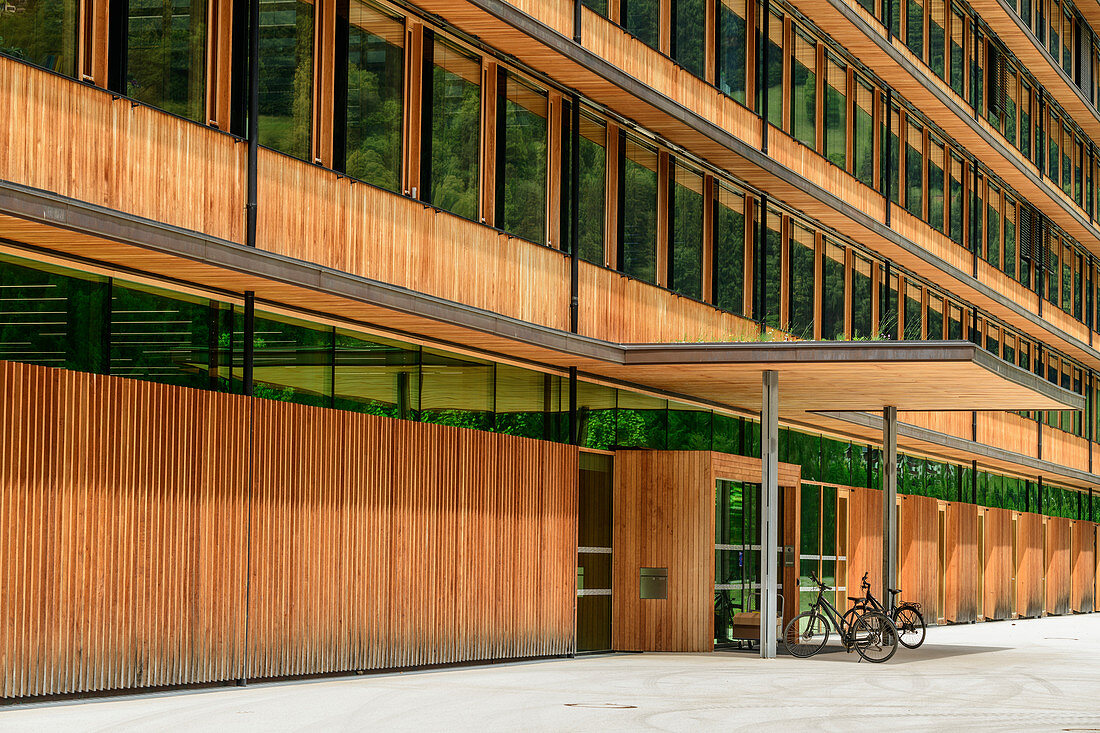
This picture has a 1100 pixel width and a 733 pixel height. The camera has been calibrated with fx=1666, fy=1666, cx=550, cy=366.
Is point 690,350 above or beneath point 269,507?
above

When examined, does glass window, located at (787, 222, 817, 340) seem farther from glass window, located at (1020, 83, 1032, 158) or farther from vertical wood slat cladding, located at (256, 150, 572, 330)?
glass window, located at (1020, 83, 1032, 158)

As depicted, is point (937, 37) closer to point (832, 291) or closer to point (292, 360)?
point (832, 291)

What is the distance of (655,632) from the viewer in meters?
25.4

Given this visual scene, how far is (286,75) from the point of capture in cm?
1820

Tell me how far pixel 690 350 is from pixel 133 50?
10.1 m

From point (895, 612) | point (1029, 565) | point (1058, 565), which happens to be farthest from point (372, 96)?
point (1058, 565)

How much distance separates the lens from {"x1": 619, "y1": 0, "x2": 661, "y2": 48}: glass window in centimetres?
2533

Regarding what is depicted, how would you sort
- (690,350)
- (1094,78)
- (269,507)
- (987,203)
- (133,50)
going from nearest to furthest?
(133,50) → (269,507) → (690,350) → (987,203) → (1094,78)

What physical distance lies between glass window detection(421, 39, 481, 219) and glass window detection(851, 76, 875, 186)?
15.5 meters

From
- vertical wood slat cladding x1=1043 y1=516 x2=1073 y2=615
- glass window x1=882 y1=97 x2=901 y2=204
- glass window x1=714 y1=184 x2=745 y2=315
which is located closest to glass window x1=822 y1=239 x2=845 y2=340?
glass window x1=882 y1=97 x2=901 y2=204

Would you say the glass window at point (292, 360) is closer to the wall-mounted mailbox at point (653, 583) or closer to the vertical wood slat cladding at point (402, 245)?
the vertical wood slat cladding at point (402, 245)

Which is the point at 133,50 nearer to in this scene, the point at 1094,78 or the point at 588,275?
the point at 588,275

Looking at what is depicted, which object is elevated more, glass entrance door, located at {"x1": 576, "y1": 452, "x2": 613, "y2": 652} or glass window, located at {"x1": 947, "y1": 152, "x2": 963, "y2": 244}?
glass window, located at {"x1": 947, "y1": 152, "x2": 963, "y2": 244}

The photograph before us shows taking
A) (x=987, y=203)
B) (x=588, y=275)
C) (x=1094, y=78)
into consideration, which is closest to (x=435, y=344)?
(x=588, y=275)
